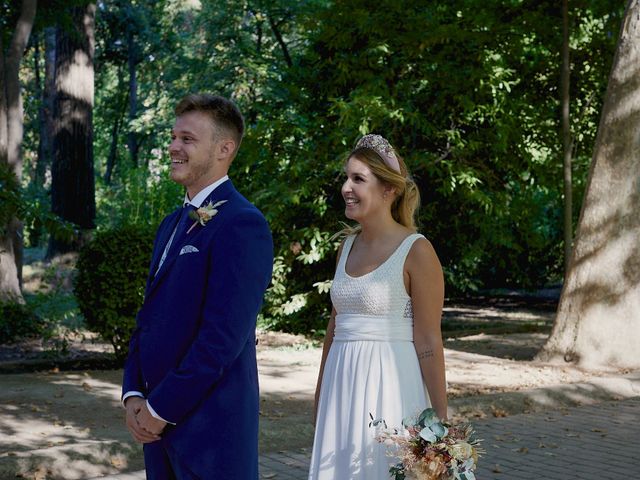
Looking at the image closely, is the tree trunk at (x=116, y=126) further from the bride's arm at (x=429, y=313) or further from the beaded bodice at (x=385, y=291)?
the bride's arm at (x=429, y=313)

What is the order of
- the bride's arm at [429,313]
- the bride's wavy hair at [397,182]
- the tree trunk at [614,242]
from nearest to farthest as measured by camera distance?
the bride's arm at [429,313], the bride's wavy hair at [397,182], the tree trunk at [614,242]

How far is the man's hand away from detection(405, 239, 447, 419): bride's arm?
4.70ft


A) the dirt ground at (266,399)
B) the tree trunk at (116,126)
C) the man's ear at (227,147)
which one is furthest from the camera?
the tree trunk at (116,126)

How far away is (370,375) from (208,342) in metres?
1.29

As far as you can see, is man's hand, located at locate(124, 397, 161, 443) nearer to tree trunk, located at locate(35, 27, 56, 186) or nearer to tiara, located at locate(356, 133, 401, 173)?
tiara, located at locate(356, 133, 401, 173)

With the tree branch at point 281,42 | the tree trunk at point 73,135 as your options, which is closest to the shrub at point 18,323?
the tree trunk at point 73,135

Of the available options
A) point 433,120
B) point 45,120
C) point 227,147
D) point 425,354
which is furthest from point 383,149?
point 45,120

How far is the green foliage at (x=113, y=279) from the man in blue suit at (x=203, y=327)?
25.0 ft

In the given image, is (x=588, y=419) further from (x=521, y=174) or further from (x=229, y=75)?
(x=229, y=75)

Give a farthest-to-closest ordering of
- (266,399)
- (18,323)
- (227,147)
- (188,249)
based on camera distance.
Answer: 1. (18,323)
2. (266,399)
3. (227,147)
4. (188,249)

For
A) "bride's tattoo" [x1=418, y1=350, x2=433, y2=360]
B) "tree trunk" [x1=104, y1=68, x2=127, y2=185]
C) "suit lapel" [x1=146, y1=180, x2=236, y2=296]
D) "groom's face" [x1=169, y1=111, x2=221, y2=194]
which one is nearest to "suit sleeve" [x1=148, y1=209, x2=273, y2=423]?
"suit lapel" [x1=146, y1=180, x2=236, y2=296]

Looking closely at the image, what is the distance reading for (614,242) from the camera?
38.7 ft

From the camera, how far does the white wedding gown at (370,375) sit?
429cm

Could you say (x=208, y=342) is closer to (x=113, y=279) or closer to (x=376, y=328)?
(x=376, y=328)
